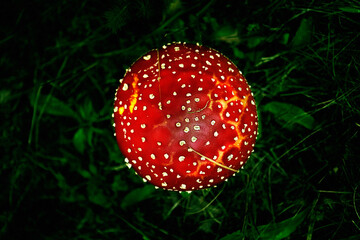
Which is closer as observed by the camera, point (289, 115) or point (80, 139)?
point (289, 115)

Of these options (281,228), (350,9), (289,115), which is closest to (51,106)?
(289,115)

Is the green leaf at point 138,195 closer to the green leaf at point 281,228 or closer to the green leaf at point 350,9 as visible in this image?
the green leaf at point 281,228

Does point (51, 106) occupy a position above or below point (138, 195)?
above

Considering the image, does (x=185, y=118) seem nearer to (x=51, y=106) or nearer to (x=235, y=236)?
(x=235, y=236)


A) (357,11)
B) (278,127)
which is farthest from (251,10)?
(278,127)

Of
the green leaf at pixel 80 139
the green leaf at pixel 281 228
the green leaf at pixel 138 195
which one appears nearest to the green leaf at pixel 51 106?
the green leaf at pixel 80 139

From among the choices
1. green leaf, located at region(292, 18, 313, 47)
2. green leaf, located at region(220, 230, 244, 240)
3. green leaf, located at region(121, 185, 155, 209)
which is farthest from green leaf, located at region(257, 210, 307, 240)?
green leaf, located at region(292, 18, 313, 47)
